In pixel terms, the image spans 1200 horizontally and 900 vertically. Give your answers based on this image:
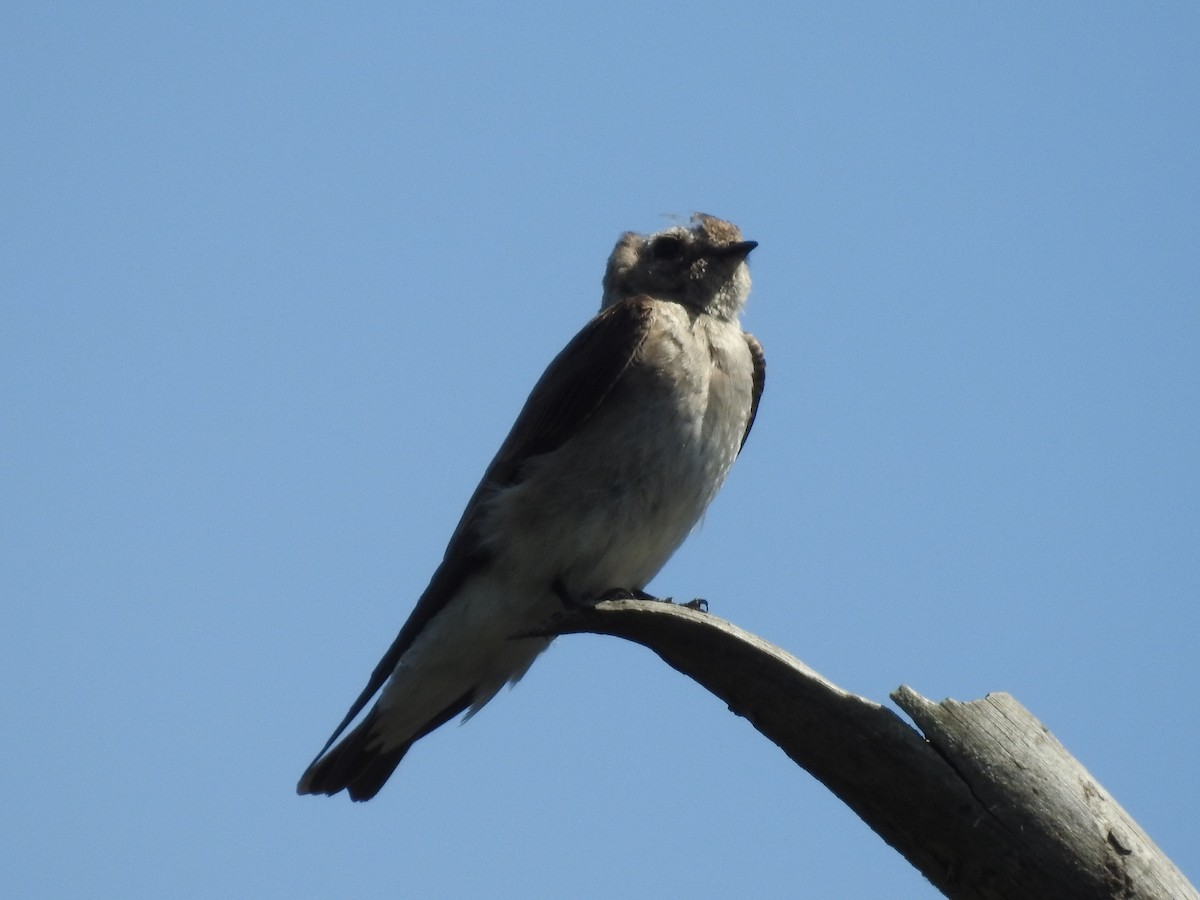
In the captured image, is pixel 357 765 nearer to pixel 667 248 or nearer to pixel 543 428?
pixel 543 428

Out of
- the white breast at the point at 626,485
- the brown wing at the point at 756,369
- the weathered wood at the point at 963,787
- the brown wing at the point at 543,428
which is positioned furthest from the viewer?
the brown wing at the point at 756,369

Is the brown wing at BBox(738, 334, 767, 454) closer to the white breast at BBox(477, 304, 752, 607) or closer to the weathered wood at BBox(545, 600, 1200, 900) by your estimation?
the white breast at BBox(477, 304, 752, 607)

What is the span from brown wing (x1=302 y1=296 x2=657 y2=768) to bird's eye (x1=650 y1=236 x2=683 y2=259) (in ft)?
3.38

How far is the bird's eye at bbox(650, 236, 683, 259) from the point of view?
915cm

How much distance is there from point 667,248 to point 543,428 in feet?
5.85

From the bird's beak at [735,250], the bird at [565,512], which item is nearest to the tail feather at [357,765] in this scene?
the bird at [565,512]

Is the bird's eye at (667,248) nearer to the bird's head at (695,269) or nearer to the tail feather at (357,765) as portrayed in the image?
the bird's head at (695,269)

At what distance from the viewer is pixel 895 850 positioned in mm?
4879

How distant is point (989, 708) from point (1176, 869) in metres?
0.70

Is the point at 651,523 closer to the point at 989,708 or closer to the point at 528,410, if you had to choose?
the point at 528,410

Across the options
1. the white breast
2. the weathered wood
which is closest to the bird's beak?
the white breast

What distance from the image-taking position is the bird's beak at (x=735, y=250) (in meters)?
8.92

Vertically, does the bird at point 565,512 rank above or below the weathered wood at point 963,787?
above

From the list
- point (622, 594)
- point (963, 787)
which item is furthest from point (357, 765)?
point (963, 787)
